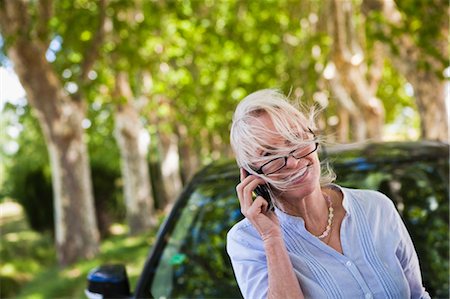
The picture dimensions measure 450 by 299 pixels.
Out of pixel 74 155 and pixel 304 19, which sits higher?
pixel 304 19

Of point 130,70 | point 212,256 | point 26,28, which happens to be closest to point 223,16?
point 130,70

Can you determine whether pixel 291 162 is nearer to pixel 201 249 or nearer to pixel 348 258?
pixel 348 258

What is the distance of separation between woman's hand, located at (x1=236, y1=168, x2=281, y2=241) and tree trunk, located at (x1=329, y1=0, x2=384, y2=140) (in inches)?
381

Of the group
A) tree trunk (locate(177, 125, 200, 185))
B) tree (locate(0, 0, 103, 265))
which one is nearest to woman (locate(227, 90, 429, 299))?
tree (locate(0, 0, 103, 265))

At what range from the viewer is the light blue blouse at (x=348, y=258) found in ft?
7.00

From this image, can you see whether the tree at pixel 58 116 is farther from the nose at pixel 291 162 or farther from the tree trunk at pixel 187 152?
the tree trunk at pixel 187 152

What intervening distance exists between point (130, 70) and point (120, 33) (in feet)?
2.61

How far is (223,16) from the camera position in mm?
19828

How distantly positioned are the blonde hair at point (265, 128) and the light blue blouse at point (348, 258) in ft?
0.61

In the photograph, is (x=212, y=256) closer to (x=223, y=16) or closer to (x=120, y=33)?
(x=120, y=33)

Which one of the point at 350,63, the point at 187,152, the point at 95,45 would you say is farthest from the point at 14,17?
the point at 187,152

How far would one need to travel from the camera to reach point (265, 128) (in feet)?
6.95

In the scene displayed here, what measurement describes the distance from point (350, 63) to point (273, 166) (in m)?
9.94

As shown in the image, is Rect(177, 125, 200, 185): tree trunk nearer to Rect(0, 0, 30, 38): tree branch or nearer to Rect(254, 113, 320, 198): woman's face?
Rect(0, 0, 30, 38): tree branch
